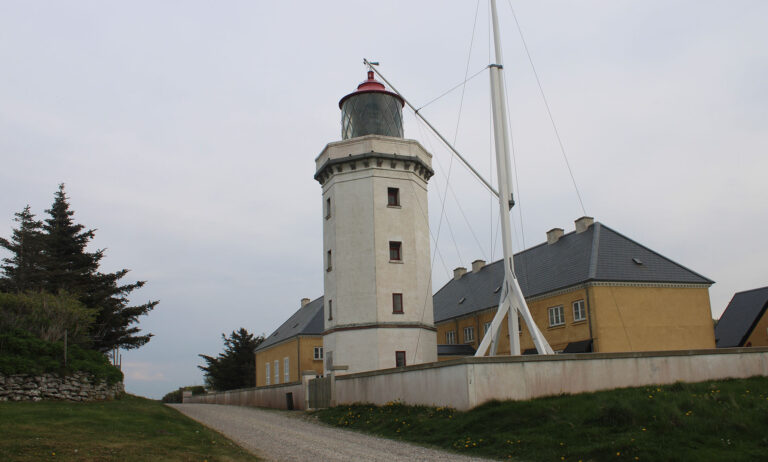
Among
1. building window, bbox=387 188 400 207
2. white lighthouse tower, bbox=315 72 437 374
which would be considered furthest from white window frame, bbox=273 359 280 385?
building window, bbox=387 188 400 207

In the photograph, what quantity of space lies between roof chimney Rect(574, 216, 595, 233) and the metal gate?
1877cm

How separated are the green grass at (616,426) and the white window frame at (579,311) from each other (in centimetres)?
1342

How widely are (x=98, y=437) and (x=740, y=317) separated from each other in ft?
147

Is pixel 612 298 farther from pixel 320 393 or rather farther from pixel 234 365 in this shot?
pixel 234 365

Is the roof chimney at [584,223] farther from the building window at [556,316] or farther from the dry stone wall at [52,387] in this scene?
the dry stone wall at [52,387]

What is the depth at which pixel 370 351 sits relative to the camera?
28703mm

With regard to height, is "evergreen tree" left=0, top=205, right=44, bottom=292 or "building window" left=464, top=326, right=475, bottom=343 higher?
"evergreen tree" left=0, top=205, right=44, bottom=292

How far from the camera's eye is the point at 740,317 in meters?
45.5

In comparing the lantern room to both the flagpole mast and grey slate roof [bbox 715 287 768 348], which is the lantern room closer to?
the flagpole mast

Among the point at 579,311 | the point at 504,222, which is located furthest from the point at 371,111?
the point at 579,311

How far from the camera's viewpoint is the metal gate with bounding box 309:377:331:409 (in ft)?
90.3

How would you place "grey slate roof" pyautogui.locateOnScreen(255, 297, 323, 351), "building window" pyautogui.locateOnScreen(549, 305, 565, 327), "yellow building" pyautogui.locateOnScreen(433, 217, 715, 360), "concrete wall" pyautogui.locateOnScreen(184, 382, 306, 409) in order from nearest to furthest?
1. "concrete wall" pyautogui.locateOnScreen(184, 382, 306, 409)
2. "yellow building" pyautogui.locateOnScreen(433, 217, 715, 360)
3. "building window" pyautogui.locateOnScreen(549, 305, 565, 327)
4. "grey slate roof" pyautogui.locateOnScreen(255, 297, 323, 351)

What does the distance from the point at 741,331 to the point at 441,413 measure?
34565 mm

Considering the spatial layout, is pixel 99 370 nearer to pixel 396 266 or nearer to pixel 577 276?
pixel 396 266
